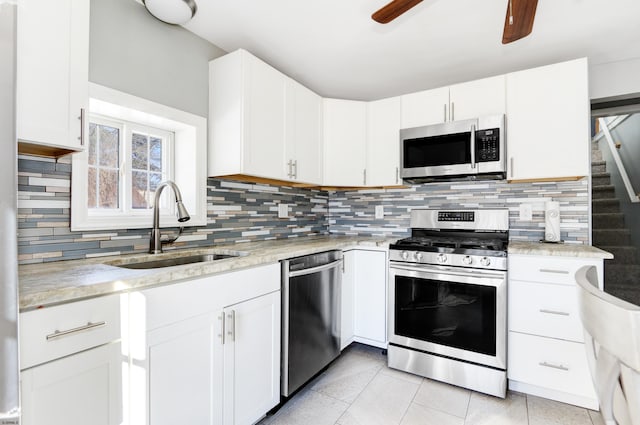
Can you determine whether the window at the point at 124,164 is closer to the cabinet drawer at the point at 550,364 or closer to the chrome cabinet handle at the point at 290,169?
the chrome cabinet handle at the point at 290,169

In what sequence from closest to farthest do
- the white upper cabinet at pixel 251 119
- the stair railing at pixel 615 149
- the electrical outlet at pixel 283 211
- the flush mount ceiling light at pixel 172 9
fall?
the flush mount ceiling light at pixel 172 9
the white upper cabinet at pixel 251 119
the electrical outlet at pixel 283 211
the stair railing at pixel 615 149

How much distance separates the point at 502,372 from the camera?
1993 millimetres

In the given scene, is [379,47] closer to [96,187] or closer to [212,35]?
[212,35]

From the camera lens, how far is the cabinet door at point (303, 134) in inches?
95.8

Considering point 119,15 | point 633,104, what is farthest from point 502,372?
point 119,15

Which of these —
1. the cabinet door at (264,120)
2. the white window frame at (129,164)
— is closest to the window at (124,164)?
the white window frame at (129,164)

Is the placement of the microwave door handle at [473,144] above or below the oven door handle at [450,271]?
above

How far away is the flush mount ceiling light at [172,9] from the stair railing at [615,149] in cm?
446

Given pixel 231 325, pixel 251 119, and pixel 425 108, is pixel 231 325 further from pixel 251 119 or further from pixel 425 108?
pixel 425 108

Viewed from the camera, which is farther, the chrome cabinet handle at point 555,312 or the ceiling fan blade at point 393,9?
the chrome cabinet handle at point 555,312

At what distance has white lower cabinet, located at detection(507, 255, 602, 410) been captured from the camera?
1910 millimetres

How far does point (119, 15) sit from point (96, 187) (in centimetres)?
93

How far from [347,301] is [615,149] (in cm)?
393

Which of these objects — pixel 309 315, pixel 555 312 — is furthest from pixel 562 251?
pixel 309 315
